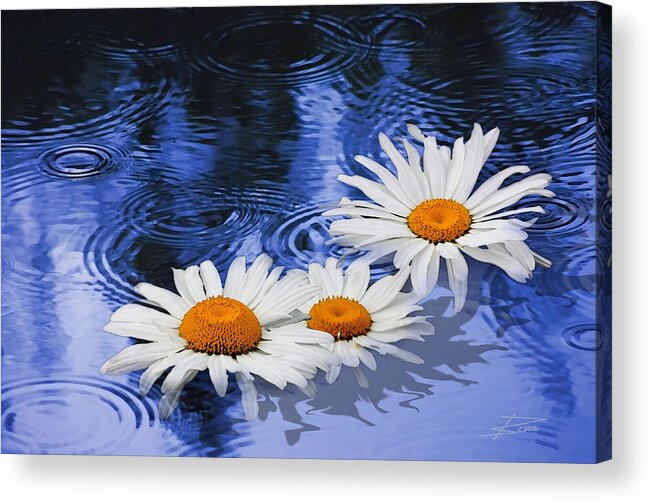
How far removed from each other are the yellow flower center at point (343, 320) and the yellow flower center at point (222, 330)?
83mm

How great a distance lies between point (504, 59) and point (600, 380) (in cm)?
47

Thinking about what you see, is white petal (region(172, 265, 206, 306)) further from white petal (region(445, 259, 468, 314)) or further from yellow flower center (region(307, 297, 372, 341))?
white petal (region(445, 259, 468, 314))

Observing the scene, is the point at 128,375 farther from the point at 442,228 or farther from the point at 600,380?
the point at 600,380

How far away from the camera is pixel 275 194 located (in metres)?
1.32

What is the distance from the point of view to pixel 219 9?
4.39 ft

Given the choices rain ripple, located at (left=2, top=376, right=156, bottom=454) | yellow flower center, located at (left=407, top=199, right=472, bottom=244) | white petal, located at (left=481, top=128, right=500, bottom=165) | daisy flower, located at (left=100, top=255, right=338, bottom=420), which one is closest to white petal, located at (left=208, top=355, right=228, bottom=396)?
daisy flower, located at (left=100, top=255, right=338, bottom=420)

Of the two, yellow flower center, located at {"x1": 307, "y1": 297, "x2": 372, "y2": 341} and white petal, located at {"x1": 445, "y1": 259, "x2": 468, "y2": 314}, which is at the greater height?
white petal, located at {"x1": 445, "y1": 259, "x2": 468, "y2": 314}

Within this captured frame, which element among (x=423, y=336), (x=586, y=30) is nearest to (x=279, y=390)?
(x=423, y=336)

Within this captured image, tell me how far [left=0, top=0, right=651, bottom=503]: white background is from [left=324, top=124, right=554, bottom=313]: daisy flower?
128 mm

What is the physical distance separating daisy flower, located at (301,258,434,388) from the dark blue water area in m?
0.02

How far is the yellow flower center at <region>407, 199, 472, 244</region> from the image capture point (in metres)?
1.28

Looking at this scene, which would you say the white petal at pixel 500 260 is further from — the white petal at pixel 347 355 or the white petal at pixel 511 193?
the white petal at pixel 347 355
